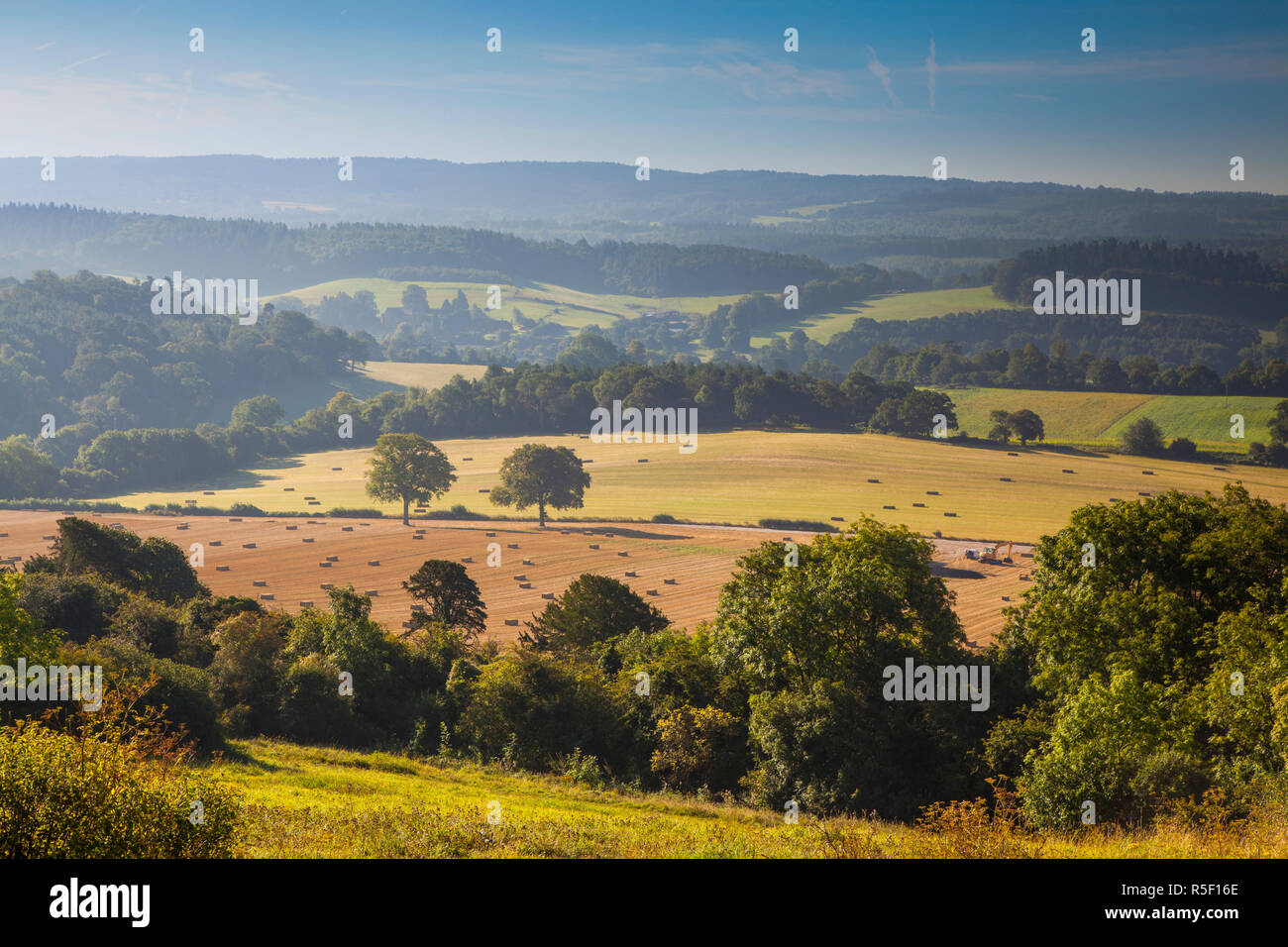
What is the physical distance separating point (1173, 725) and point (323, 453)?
6211 inches

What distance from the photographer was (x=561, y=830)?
18.0 m

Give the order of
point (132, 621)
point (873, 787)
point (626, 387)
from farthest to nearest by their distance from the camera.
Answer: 1. point (626, 387)
2. point (132, 621)
3. point (873, 787)

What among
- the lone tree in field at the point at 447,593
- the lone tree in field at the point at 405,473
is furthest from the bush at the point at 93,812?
the lone tree in field at the point at 405,473

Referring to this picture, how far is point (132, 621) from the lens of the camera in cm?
4088

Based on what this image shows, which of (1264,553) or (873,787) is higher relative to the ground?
(1264,553)

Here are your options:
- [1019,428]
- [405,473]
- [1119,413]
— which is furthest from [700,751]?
[1119,413]

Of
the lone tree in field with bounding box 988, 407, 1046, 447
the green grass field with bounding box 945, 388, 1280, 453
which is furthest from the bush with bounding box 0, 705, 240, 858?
the green grass field with bounding box 945, 388, 1280, 453

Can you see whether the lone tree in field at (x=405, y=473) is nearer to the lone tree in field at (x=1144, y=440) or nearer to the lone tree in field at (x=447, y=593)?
the lone tree in field at (x=447, y=593)

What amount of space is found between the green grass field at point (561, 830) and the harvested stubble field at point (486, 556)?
118ft

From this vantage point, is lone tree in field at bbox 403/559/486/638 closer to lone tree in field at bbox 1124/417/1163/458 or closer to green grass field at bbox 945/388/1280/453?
lone tree in field at bbox 1124/417/1163/458

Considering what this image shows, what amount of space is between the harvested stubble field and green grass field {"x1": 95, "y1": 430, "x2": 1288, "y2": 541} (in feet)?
33.7

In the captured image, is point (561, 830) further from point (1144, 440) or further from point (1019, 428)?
point (1019, 428)
